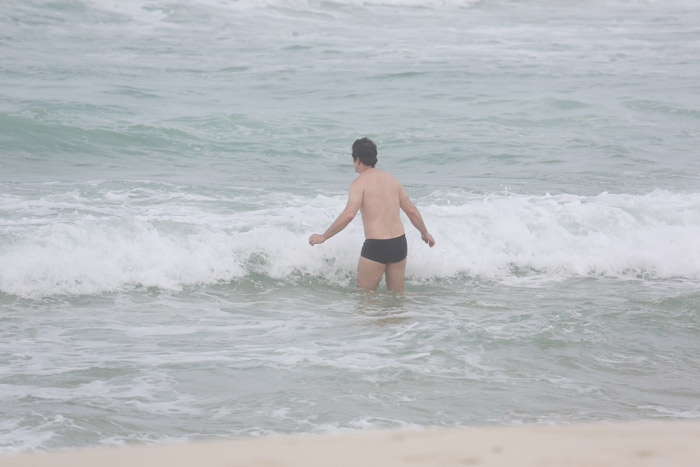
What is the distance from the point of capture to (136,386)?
4.96 meters

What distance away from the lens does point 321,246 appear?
860cm

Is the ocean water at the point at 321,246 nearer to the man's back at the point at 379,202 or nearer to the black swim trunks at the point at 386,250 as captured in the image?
the black swim trunks at the point at 386,250

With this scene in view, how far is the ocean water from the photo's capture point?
4.84 meters

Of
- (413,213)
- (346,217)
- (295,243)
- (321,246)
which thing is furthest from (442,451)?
(295,243)

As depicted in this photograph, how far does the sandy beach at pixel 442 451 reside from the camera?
3.16 m

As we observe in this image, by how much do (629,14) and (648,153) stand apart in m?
22.6

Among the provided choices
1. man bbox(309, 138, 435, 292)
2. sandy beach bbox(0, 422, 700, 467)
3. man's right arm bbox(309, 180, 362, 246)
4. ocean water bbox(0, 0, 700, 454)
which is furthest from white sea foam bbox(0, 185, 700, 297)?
sandy beach bbox(0, 422, 700, 467)

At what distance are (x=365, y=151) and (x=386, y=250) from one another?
2.94 ft

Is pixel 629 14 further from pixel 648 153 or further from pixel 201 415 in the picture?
pixel 201 415

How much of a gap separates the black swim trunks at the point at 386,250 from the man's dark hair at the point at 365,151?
70 centimetres

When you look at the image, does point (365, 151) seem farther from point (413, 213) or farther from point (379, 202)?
point (413, 213)

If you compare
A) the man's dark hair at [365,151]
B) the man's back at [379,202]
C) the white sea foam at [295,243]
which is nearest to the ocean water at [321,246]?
the white sea foam at [295,243]

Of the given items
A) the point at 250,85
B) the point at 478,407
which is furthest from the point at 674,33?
the point at 478,407

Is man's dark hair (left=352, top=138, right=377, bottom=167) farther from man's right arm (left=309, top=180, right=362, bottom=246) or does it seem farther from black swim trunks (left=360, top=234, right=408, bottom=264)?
black swim trunks (left=360, top=234, right=408, bottom=264)
